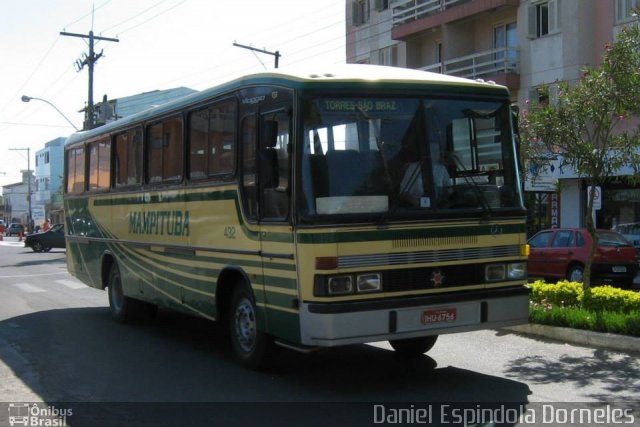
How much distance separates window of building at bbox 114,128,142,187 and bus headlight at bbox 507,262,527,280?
5900 mm

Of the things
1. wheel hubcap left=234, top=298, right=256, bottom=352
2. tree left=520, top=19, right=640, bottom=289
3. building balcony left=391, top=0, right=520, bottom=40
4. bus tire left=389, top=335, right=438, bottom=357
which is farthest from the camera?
building balcony left=391, top=0, right=520, bottom=40

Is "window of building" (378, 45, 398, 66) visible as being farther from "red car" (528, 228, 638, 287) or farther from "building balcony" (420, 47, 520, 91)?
"red car" (528, 228, 638, 287)

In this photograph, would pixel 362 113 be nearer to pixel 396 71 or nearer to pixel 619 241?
pixel 396 71

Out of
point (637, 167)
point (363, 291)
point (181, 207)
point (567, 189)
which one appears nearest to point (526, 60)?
→ point (567, 189)

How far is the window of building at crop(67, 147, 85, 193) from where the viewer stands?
45.8ft

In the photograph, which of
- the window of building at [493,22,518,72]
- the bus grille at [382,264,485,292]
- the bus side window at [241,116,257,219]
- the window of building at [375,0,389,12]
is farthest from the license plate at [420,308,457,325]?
the window of building at [375,0,389,12]

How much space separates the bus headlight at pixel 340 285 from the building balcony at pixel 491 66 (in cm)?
2049

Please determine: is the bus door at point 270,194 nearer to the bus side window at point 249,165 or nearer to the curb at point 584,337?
the bus side window at point 249,165

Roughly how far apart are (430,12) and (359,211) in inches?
1002

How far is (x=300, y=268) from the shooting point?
685 cm

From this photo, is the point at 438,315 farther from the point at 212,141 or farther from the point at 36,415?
the point at 36,415

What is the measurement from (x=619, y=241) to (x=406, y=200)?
12.0 m

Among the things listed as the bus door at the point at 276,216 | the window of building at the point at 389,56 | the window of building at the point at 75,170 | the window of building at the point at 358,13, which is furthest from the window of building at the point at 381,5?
the bus door at the point at 276,216

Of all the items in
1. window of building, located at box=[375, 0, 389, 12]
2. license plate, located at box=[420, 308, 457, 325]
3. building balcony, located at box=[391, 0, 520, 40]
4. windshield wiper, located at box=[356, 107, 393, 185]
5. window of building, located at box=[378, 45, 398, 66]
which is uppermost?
window of building, located at box=[375, 0, 389, 12]
